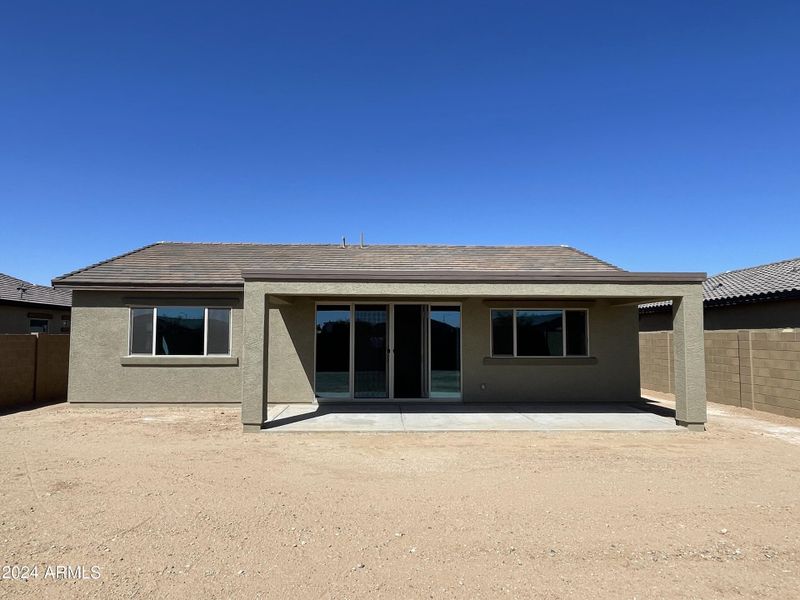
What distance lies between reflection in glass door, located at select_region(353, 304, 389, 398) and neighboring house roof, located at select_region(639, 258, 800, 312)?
31.1 ft

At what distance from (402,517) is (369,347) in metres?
7.31

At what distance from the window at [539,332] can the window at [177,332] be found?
22.4ft

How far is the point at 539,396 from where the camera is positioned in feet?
40.3

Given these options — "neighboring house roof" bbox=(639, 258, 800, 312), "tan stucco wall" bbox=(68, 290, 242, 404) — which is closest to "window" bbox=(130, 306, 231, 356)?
"tan stucco wall" bbox=(68, 290, 242, 404)

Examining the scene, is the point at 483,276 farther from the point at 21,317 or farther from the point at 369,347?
the point at 21,317

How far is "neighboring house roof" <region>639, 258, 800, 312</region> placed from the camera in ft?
44.1

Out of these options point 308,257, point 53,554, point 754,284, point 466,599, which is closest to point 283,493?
point 53,554

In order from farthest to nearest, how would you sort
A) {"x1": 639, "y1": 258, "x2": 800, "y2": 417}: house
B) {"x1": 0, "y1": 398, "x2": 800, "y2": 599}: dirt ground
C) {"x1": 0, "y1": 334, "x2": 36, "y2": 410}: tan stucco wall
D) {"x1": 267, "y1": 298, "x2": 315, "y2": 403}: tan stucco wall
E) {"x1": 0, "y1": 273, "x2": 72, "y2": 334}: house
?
{"x1": 0, "y1": 273, "x2": 72, "y2": 334}: house, {"x1": 267, "y1": 298, "x2": 315, "y2": 403}: tan stucco wall, {"x1": 0, "y1": 334, "x2": 36, "y2": 410}: tan stucco wall, {"x1": 639, "y1": 258, "x2": 800, "y2": 417}: house, {"x1": 0, "y1": 398, "x2": 800, "y2": 599}: dirt ground

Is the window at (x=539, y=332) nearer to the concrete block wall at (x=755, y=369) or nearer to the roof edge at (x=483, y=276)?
the roof edge at (x=483, y=276)

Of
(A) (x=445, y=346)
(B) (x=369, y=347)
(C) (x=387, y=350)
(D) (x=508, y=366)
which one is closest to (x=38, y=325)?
(B) (x=369, y=347)

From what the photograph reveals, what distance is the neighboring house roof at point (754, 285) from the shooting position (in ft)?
44.1

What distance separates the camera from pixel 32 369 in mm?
12781

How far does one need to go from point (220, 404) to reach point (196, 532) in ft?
26.9

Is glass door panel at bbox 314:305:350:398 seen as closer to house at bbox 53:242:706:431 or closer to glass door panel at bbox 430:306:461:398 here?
house at bbox 53:242:706:431
